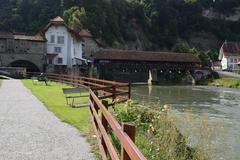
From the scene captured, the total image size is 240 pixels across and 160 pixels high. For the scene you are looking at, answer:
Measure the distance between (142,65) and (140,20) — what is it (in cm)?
5302

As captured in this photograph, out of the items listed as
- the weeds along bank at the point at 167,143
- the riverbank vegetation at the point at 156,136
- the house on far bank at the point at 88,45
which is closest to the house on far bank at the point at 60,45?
the house on far bank at the point at 88,45

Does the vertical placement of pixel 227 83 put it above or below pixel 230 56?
below

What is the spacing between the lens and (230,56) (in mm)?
104000

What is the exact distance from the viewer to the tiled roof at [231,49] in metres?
105

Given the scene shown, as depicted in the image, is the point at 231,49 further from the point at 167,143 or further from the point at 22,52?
the point at 167,143

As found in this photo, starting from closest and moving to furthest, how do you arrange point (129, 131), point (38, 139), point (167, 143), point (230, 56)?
point (129, 131), point (38, 139), point (167, 143), point (230, 56)

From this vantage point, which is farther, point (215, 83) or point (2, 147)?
point (215, 83)

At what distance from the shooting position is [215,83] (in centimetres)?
6656

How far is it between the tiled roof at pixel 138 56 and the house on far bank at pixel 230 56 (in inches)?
1214

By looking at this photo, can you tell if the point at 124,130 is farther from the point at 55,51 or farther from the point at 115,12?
the point at 115,12

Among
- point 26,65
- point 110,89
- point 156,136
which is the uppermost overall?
point 26,65

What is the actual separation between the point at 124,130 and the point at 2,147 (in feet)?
14.9

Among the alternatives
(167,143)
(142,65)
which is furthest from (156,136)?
(142,65)

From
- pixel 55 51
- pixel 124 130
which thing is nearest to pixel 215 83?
pixel 55 51
